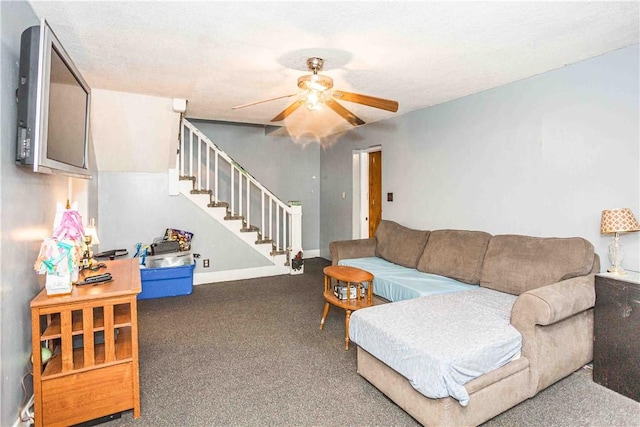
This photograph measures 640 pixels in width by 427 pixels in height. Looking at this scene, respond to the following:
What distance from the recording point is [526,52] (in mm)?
2494

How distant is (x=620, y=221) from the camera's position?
2.32m

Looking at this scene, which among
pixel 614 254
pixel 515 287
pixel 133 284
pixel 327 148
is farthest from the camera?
pixel 327 148

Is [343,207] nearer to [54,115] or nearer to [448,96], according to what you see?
[448,96]

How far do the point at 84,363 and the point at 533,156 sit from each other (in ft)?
12.0

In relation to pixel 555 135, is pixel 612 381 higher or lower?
lower

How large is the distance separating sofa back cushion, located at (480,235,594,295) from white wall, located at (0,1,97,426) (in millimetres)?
3246

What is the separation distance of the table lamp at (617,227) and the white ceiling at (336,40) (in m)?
1.18

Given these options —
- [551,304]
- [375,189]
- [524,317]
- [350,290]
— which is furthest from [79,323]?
[375,189]

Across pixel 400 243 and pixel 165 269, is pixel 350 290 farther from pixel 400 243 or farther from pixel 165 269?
pixel 165 269

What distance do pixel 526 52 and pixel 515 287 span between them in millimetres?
1795

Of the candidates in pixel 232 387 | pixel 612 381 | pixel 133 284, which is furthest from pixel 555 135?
pixel 133 284

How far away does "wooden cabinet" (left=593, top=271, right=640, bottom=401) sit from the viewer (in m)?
2.08

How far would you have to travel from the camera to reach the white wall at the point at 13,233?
5.24 feet

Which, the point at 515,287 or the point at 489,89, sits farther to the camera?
the point at 489,89
